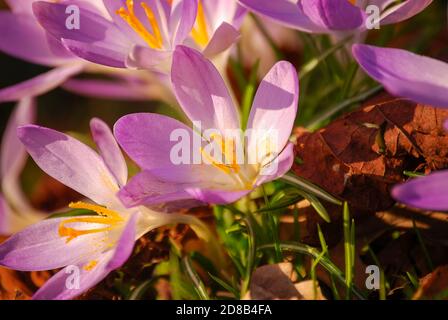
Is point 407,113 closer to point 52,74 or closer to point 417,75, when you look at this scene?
point 417,75

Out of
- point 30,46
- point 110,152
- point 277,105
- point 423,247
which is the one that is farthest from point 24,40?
point 423,247

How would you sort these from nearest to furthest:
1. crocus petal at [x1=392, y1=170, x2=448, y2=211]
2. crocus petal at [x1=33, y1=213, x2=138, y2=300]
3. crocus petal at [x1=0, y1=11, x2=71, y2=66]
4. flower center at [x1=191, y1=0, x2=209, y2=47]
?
crocus petal at [x1=392, y1=170, x2=448, y2=211] < crocus petal at [x1=33, y1=213, x2=138, y2=300] < flower center at [x1=191, y1=0, x2=209, y2=47] < crocus petal at [x1=0, y1=11, x2=71, y2=66]

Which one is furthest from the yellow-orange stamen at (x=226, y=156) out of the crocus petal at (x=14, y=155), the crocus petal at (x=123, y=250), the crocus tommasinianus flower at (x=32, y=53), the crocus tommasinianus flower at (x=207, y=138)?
the crocus petal at (x=14, y=155)

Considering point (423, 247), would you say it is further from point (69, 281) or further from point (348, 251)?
point (69, 281)

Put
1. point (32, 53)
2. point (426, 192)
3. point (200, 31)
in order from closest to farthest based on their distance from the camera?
point (426, 192), point (200, 31), point (32, 53)

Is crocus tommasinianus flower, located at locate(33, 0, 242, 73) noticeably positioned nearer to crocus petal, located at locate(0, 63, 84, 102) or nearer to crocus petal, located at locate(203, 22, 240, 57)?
crocus petal, located at locate(203, 22, 240, 57)

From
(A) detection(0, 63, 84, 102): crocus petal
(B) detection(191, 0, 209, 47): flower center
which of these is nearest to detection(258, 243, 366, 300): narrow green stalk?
(B) detection(191, 0, 209, 47): flower center
